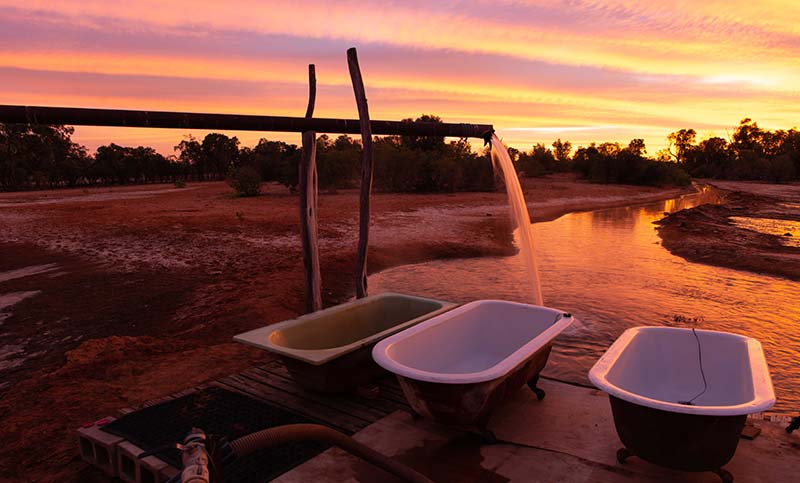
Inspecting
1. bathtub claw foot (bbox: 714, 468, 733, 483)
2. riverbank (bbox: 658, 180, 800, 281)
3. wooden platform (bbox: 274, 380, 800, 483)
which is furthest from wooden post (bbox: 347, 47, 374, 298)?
riverbank (bbox: 658, 180, 800, 281)

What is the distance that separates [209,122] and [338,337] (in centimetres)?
259

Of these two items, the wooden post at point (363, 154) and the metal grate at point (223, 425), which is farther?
the wooden post at point (363, 154)

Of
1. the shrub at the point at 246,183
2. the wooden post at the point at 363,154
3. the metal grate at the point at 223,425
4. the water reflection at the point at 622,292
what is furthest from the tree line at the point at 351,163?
the metal grate at the point at 223,425

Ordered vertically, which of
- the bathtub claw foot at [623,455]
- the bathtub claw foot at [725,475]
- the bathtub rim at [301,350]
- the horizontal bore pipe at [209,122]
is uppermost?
the horizontal bore pipe at [209,122]

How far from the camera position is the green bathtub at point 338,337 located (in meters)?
4.05

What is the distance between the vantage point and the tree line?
2825cm

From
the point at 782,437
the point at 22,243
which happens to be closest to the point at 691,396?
the point at 782,437

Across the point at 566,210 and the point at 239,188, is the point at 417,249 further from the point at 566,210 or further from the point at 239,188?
the point at 239,188

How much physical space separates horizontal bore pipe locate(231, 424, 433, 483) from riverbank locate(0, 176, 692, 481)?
2.51m

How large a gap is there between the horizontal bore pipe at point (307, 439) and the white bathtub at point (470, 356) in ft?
2.83

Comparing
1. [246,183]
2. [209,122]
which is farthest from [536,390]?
[246,183]

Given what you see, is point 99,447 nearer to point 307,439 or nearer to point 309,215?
point 307,439

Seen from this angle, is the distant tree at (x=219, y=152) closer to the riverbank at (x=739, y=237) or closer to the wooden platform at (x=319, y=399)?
the riverbank at (x=739, y=237)

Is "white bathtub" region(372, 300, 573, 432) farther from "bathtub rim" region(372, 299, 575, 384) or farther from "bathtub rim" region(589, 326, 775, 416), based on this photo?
"bathtub rim" region(589, 326, 775, 416)
